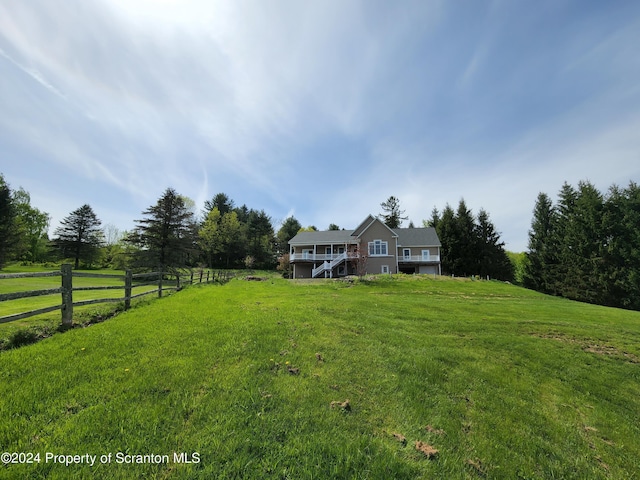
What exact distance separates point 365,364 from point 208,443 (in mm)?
2952

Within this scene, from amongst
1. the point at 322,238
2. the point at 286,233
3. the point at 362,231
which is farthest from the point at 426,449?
the point at 286,233

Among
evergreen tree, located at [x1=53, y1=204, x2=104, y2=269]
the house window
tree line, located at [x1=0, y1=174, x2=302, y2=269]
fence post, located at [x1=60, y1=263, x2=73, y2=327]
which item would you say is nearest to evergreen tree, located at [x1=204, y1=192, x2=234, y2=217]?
tree line, located at [x1=0, y1=174, x2=302, y2=269]

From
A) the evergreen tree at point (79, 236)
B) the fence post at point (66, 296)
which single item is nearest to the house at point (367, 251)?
the fence post at point (66, 296)

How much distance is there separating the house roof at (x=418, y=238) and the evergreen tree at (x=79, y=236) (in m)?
51.7

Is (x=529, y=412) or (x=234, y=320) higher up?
(x=234, y=320)

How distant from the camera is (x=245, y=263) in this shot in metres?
54.2

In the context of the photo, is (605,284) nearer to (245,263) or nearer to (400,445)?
(400,445)

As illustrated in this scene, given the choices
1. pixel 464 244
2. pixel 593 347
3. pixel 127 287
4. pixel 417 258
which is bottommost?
pixel 593 347

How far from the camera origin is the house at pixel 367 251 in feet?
110

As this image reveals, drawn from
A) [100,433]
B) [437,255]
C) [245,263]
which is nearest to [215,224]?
[245,263]

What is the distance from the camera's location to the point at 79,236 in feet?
153

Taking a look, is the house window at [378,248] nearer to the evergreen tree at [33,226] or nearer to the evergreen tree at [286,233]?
the evergreen tree at [286,233]

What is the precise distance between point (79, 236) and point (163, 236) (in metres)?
29.0

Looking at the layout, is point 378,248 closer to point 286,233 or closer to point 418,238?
point 418,238
